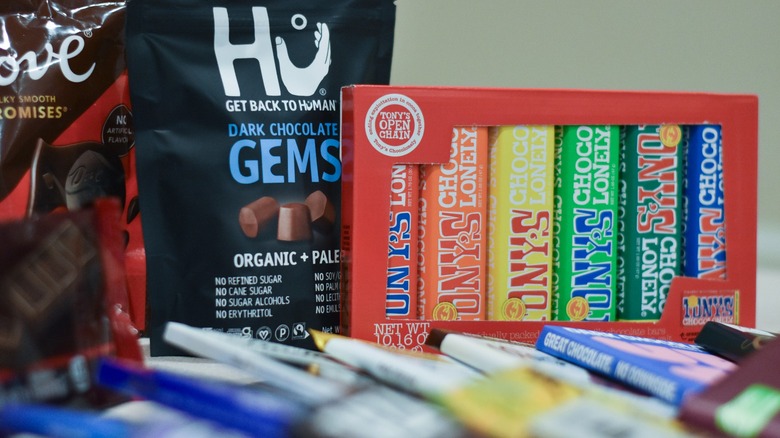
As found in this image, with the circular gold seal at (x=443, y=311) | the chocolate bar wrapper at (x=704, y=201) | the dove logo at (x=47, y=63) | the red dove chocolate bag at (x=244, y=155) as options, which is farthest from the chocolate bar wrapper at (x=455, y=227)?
the dove logo at (x=47, y=63)

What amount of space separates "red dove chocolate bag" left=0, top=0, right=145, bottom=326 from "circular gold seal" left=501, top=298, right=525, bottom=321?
1.22ft

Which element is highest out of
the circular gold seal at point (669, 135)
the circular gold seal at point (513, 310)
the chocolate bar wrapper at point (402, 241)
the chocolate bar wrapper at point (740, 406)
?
the circular gold seal at point (669, 135)

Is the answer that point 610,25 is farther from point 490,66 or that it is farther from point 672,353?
point 672,353

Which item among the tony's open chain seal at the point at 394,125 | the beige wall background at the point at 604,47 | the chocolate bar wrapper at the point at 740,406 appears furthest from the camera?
the beige wall background at the point at 604,47

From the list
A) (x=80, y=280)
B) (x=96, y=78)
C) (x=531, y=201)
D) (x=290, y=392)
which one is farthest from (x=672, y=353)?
(x=96, y=78)

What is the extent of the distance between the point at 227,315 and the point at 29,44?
330 millimetres

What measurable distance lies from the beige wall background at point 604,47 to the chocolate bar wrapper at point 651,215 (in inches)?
15.1

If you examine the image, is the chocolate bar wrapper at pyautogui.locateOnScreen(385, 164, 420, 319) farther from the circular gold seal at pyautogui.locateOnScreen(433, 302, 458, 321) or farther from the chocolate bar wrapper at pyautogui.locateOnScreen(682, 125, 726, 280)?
the chocolate bar wrapper at pyautogui.locateOnScreen(682, 125, 726, 280)

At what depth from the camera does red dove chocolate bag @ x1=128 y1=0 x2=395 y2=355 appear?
773 mm

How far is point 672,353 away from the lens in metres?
0.66

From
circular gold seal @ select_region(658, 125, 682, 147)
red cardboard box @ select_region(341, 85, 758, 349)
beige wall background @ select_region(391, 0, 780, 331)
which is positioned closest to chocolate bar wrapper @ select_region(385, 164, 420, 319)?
red cardboard box @ select_region(341, 85, 758, 349)

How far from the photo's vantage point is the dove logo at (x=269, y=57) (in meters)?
0.79

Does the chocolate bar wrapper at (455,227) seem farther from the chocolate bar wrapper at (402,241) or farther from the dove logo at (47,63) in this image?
the dove logo at (47,63)

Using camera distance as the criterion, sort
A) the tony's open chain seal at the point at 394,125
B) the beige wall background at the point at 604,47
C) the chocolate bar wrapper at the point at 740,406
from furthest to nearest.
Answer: the beige wall background at the point at 604,47
the tony's open chain seal at the point at 394,125
the chocolate bar wrapper at the point at 740,406
